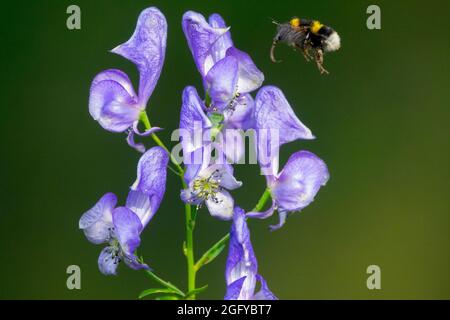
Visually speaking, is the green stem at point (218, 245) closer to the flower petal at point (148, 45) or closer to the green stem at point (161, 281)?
the green stem at point (161, 281)

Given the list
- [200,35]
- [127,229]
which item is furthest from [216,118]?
[127,229]

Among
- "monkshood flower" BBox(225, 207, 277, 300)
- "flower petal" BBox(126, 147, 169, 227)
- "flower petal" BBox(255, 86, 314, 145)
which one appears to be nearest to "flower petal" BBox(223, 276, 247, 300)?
"monkshood flower" BBox(225, 207, 277, 300)

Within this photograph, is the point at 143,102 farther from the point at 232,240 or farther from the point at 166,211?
the point at 166,211

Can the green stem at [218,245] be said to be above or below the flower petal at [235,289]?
above

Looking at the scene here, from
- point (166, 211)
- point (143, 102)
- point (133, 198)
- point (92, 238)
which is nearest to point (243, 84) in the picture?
point (143, 102)

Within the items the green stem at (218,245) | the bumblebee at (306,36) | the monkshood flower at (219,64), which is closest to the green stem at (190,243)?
the green stem at (218,245)

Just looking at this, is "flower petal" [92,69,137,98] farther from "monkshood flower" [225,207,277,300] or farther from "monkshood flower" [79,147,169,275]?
"monkshood flower" [225,207,277,300]

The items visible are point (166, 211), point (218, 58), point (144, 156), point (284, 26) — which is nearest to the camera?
point (144, 156)

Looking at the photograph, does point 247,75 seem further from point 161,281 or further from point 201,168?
point 161,281
